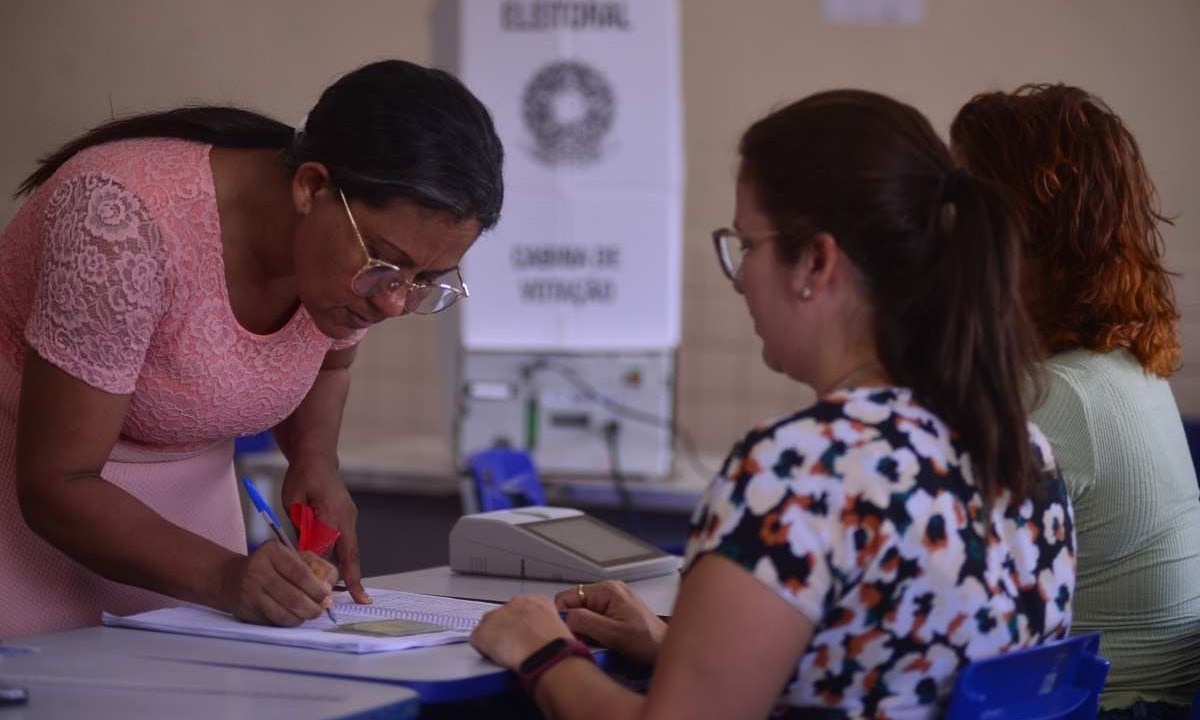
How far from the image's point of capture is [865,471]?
127 cm

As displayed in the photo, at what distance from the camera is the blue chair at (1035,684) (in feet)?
4.25

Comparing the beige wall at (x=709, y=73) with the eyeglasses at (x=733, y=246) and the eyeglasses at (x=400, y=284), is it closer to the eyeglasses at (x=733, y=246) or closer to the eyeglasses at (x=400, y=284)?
the eyeglasses at (x=400, y=284)

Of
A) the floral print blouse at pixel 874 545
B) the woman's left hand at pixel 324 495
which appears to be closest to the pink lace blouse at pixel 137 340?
the woman's left hand at pixel 324 495

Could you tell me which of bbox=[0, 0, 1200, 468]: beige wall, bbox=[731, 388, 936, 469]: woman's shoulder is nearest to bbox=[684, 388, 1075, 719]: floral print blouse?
bbox=[731, 388, 936, 469]: woman's shoulder

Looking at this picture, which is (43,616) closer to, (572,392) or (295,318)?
(295,318)

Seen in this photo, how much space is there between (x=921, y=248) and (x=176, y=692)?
836 mm

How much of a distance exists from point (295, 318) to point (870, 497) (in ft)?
3.08

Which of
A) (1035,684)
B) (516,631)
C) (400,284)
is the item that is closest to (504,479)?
(400,284)

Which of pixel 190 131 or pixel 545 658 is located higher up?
pixel 190 131

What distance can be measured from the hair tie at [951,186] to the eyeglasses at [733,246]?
0.16 meters

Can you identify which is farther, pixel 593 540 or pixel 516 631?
pixel 593 540

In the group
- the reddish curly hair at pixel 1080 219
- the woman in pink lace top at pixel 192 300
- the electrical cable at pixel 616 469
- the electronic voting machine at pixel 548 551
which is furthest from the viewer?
the electrical cable at pixel 616 469

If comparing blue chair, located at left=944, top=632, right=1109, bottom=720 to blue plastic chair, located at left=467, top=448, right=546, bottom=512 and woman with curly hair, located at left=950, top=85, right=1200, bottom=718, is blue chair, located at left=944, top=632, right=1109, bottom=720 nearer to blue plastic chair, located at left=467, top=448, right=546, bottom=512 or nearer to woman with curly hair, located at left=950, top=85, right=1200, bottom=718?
woman with curly hair, located at left=950, top=85, right=1200, bottom=718

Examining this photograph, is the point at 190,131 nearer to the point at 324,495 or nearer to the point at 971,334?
the point at 324,495
